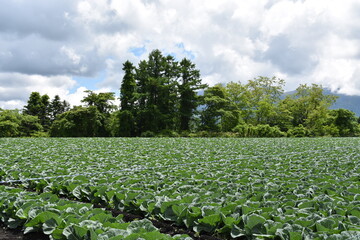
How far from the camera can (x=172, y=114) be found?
113 feet

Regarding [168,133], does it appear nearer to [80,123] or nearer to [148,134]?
[148,134]

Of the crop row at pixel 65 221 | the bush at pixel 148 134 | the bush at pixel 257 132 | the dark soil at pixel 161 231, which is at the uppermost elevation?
the bush at pixel 257 132

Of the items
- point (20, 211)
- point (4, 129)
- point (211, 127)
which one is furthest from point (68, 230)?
point (4, 129)

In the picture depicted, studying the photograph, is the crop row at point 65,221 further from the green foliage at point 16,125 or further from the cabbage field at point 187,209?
the green foliage at point 16,125

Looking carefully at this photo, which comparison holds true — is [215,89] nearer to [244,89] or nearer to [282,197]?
[244,89]

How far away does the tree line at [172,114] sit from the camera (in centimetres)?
3297

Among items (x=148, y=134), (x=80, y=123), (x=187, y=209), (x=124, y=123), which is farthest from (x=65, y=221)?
(x=80, y=123)

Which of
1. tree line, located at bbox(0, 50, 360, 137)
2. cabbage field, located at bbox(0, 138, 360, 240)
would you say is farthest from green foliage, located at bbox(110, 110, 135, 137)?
cabbage field, located at bbox(0, 138, 360, 240)

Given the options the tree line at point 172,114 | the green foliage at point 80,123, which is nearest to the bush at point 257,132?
the tree line at point 172,114

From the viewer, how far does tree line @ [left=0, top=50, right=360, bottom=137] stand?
33.0 metres

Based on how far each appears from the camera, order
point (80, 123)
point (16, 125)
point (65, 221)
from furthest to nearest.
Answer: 1. point (80, 123)
2. point (16, 125)
3. point (65, 221)

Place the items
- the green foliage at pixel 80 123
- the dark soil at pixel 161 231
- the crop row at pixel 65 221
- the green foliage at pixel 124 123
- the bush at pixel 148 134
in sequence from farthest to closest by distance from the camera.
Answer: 1. the green foliage at pixel 80 123
2. the green foliage at pixel 124 123
3. the bush at pixel 148 134
4. the dark soil at pixel 161 231
5. the crop row at pixel 65 221

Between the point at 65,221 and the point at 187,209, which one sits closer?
the point at 65,221

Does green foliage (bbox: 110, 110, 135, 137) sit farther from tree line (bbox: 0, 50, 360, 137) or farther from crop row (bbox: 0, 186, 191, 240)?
crop row (bbox: 0, 186, 191, 240)
